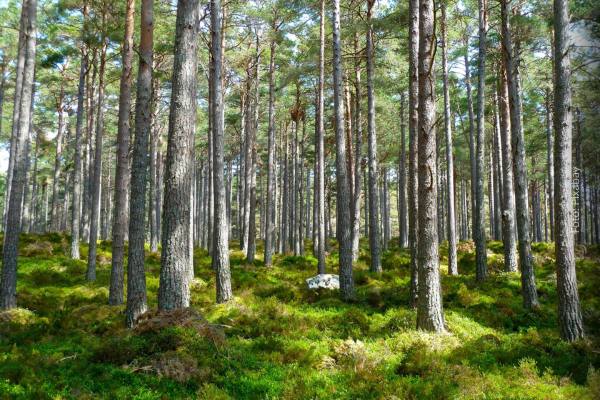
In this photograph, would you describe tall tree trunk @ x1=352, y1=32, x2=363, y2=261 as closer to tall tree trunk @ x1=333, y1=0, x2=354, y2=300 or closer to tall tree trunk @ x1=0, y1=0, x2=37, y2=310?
tall tree trunk @ x1=333, y1=0, x2=354, y2=300

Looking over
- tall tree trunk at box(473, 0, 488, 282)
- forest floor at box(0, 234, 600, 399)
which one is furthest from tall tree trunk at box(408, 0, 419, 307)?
tall tree trunk at box(473, 0, 488, 282)

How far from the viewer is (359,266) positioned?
1719cm

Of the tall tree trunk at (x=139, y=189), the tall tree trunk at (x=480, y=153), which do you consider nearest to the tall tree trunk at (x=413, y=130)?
the tall tree trunk at (x=480, y=153)

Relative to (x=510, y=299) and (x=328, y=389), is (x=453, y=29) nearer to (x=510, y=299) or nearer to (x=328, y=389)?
(x=510, y=299)

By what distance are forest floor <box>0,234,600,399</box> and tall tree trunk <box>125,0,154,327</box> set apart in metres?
0.75

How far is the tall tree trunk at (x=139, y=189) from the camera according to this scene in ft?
28.4

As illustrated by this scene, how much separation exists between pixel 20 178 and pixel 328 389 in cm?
891

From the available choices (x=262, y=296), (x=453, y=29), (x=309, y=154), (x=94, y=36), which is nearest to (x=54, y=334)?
(x=262, y=296)

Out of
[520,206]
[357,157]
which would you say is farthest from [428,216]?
[357,157]

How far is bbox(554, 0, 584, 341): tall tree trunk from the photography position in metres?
7.75

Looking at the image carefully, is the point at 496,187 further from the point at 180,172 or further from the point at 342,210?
the point at 180,172

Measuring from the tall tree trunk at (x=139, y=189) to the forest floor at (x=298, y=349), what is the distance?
2.45ft

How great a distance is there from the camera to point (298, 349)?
722 centimetres

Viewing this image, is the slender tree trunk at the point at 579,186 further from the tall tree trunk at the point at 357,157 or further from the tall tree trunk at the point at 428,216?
the tall tree trunk at the point at 428,216
